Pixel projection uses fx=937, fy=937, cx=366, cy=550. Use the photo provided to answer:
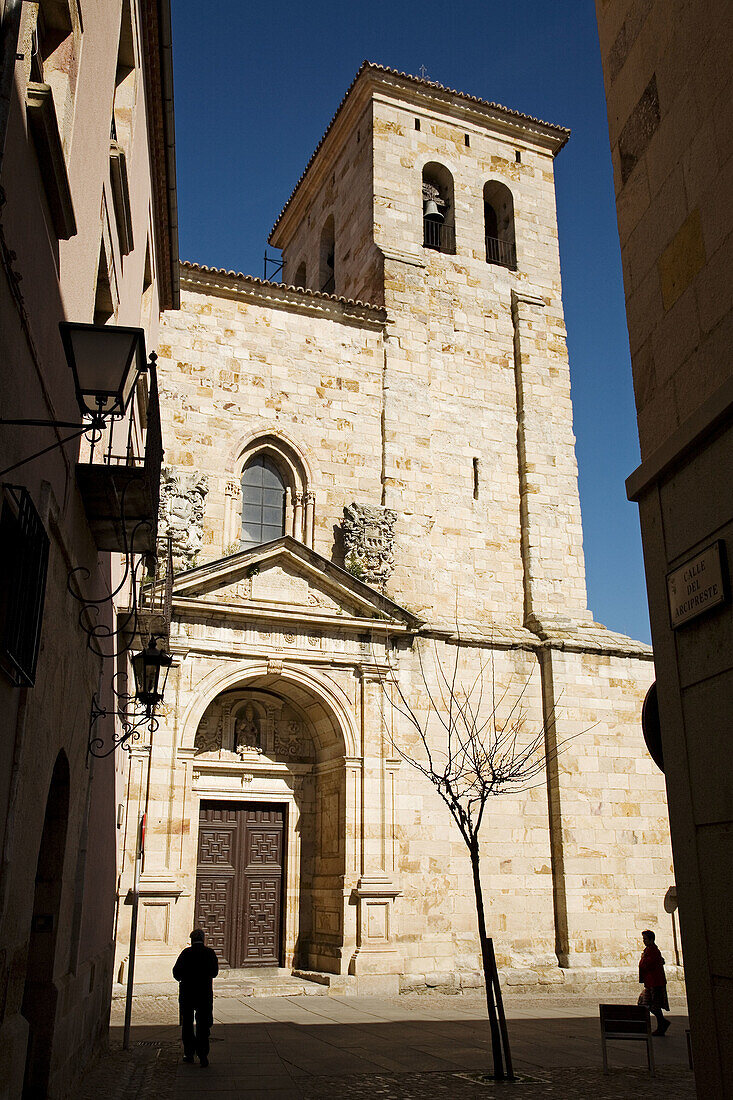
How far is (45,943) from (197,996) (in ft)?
11.0

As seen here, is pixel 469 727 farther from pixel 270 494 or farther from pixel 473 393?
pixel 473 393

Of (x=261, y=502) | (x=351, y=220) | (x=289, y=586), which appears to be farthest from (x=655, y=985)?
(x=351, y=220)

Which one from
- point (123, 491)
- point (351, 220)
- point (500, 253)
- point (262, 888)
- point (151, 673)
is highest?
point (351, 220)

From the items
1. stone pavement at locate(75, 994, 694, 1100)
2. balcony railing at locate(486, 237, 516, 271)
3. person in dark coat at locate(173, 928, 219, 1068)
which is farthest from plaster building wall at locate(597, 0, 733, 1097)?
balcony railing at locate(486, 237, 516, 271)

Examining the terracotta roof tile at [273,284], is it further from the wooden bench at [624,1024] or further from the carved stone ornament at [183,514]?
the wooden bench at [624,1024]

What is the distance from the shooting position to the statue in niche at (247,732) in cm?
1508

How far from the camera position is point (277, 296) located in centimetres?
1733

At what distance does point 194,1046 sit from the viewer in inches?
340

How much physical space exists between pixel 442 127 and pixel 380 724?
43.3 feet

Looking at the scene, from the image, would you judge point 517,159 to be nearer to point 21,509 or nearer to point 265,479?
point 265,479

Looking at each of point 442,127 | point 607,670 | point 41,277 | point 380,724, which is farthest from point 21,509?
point 442,127

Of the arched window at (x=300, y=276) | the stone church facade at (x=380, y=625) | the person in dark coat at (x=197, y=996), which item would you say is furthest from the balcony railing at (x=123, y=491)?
the arched window at (x=300, y=276)

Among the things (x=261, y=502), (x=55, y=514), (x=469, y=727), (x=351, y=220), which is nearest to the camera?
(x=55, y=514)

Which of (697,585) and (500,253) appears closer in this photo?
(697,585)
